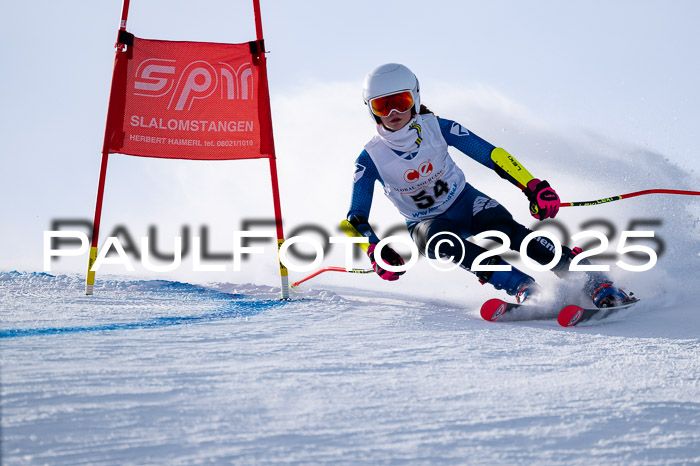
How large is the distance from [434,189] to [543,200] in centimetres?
62

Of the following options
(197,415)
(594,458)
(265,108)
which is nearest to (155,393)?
(197,415)

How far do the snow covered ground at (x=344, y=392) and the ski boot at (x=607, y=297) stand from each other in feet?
1.00

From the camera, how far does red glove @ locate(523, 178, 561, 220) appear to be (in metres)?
3.54

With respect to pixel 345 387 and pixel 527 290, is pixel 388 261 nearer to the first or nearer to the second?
pixel 527 290

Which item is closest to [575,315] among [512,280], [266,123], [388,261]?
[512,280]

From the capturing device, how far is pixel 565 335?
288cm

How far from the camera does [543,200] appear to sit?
354cm

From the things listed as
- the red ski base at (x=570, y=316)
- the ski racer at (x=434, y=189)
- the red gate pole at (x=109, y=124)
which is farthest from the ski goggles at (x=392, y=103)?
the red gate pole at (x=109, y=124)

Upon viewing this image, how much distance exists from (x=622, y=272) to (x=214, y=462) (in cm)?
331

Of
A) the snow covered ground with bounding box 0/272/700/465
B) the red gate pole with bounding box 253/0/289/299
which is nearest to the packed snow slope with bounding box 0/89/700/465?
the snow covered ground with bounding box 0/272/700/465

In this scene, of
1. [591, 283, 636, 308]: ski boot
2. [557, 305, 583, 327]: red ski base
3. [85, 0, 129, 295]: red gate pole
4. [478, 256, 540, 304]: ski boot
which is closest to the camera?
[557, 305, 583, 327]: red ski base

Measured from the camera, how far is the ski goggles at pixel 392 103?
3.60m

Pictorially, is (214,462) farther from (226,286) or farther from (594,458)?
(226,286)

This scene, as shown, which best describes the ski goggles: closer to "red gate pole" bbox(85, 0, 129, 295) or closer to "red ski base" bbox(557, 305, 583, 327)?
"red ski base" bbox(557, 305, 583, 327)
